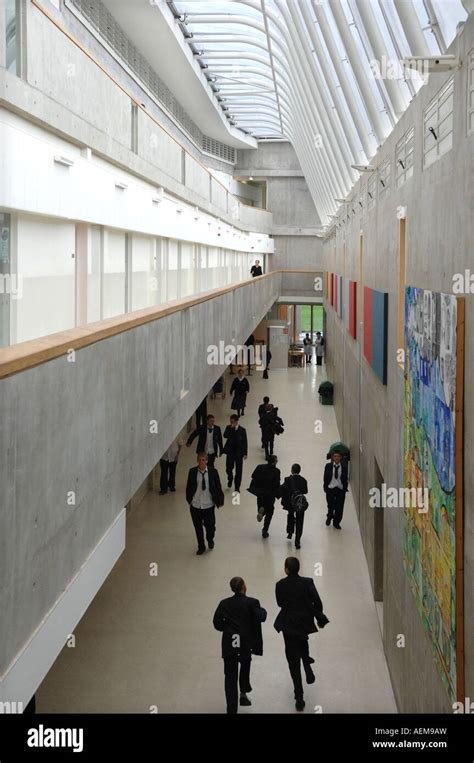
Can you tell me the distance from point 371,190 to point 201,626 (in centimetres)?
670

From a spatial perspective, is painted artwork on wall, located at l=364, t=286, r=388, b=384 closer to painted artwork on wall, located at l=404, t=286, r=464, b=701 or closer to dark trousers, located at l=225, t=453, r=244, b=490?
painted artwork on wall, located at l=404, t=286, r=464, b=701

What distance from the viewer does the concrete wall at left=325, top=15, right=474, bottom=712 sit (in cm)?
471

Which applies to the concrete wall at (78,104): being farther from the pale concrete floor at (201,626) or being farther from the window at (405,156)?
the pale concrete floor at (201,626)

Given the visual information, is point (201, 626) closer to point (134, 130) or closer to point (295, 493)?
point (295, 493)

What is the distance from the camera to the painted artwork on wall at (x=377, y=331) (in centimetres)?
959

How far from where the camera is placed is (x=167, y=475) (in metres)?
15.9


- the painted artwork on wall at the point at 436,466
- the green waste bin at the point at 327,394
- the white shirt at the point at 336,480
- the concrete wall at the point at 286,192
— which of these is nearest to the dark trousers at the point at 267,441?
the white shirt at the point at 336,480

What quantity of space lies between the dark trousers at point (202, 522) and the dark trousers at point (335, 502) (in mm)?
2200

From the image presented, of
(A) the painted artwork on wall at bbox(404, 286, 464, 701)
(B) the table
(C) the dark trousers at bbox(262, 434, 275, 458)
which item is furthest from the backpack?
(B) the table

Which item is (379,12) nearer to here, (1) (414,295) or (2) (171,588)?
(1) (414,295)

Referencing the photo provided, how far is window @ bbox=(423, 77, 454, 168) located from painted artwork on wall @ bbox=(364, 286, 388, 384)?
3069mm

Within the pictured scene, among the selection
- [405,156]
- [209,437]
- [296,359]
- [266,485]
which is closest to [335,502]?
[266,485]
